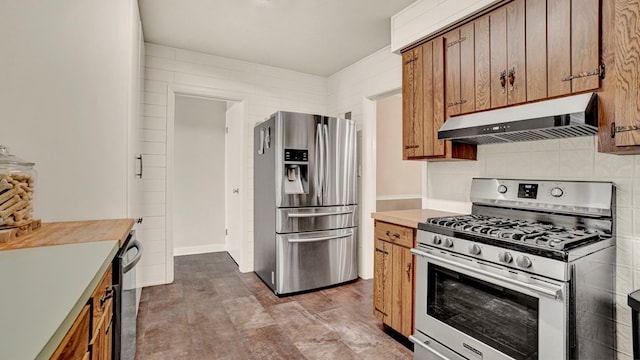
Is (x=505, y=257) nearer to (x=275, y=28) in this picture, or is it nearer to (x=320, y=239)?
(x=320, y=239)

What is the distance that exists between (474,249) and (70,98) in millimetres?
2370

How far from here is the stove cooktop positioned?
1.40m

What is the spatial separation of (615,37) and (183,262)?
463 cm

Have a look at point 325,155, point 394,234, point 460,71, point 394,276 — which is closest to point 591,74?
point 460,71

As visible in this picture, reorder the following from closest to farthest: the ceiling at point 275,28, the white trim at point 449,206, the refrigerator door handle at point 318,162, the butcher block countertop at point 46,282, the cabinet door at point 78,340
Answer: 1. the butcher block countertop at point 46,282
2. the cabinet door at point 78,340
3. the white trim at point 449,206
4. the ceiling at point 275,28
5. the refrigerator door handle at point 318,162

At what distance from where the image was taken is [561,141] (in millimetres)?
1820

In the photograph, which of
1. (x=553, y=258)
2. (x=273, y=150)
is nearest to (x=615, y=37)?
(x=553, y=258)

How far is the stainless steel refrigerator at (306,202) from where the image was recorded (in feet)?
10.2

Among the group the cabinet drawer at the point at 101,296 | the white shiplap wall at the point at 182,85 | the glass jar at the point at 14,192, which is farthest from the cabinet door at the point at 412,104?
the glass jar at the point at 14,192

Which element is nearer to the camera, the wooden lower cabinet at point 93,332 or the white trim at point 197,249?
the wooden lower cabinet at point 93,332

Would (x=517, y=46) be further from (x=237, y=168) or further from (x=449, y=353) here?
(x=237, y=168)

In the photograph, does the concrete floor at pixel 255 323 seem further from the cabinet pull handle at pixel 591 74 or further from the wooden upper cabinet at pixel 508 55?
the cabinet pull handle at pixel 591 74

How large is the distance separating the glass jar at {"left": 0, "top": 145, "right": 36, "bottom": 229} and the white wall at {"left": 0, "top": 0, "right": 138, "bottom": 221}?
36 cm

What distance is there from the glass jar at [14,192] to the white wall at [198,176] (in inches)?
136
